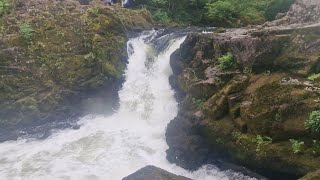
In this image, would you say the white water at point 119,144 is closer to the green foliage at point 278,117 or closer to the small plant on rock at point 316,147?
the green foliage at point 278,117

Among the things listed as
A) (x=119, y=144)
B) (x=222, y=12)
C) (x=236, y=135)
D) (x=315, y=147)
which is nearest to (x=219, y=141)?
(x=236, y=135)

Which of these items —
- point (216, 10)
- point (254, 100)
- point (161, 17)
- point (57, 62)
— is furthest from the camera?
point (161, 17)

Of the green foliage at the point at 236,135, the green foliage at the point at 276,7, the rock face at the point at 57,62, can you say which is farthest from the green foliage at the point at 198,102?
the green foliage at the point at 276,7

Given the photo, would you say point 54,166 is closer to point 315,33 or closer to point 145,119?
point 145,119

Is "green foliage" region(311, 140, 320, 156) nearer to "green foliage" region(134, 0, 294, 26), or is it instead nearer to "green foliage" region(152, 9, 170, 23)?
"green foliage" region(134, 0, 294, 26)

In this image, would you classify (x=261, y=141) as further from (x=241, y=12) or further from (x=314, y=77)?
(x=241, y=12)

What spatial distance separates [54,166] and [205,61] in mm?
8302

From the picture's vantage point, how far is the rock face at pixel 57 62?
20.1 meters

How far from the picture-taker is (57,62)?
21.7 metres

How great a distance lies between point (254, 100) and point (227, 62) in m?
3.37

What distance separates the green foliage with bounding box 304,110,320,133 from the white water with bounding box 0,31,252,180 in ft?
10.1

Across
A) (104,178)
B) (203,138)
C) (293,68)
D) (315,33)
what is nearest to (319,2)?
(315,33)

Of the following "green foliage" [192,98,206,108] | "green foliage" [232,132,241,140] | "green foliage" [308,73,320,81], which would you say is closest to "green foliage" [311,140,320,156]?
"green foliage" [308,73,320,81]

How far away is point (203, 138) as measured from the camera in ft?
47.9
